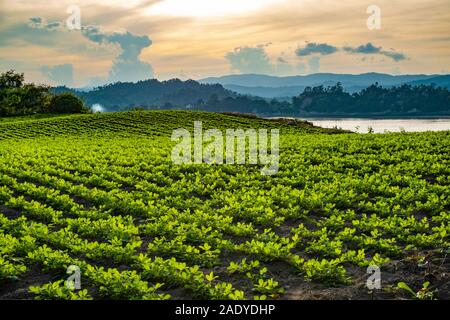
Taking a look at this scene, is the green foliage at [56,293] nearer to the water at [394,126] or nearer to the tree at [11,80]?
the water at [394,126]

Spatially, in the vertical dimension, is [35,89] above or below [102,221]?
above

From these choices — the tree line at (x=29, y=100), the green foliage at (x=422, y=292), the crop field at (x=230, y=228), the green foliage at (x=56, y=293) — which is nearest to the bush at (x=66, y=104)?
the tree line at (x=29, y=100)

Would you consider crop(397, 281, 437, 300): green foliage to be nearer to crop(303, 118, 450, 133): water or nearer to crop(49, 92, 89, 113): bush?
crop(303, 118, 450, 133): water

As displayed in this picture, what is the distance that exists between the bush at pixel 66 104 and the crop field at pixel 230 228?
2867 inches

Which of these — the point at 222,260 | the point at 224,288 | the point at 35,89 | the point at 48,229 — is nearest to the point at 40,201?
the point at 48,229

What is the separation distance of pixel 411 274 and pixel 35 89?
4358 inches

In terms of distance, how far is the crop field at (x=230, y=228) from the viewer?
9172mm

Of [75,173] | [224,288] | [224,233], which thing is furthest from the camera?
→ [75,173]

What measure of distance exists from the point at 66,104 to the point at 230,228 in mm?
87596

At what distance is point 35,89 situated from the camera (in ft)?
354

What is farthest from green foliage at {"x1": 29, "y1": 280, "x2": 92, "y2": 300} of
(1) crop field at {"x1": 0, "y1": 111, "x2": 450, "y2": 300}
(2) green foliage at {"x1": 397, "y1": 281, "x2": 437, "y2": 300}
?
(2) green foliage at {"x1": 397, "y1": 281, "x2": 437, "y2": 300}
